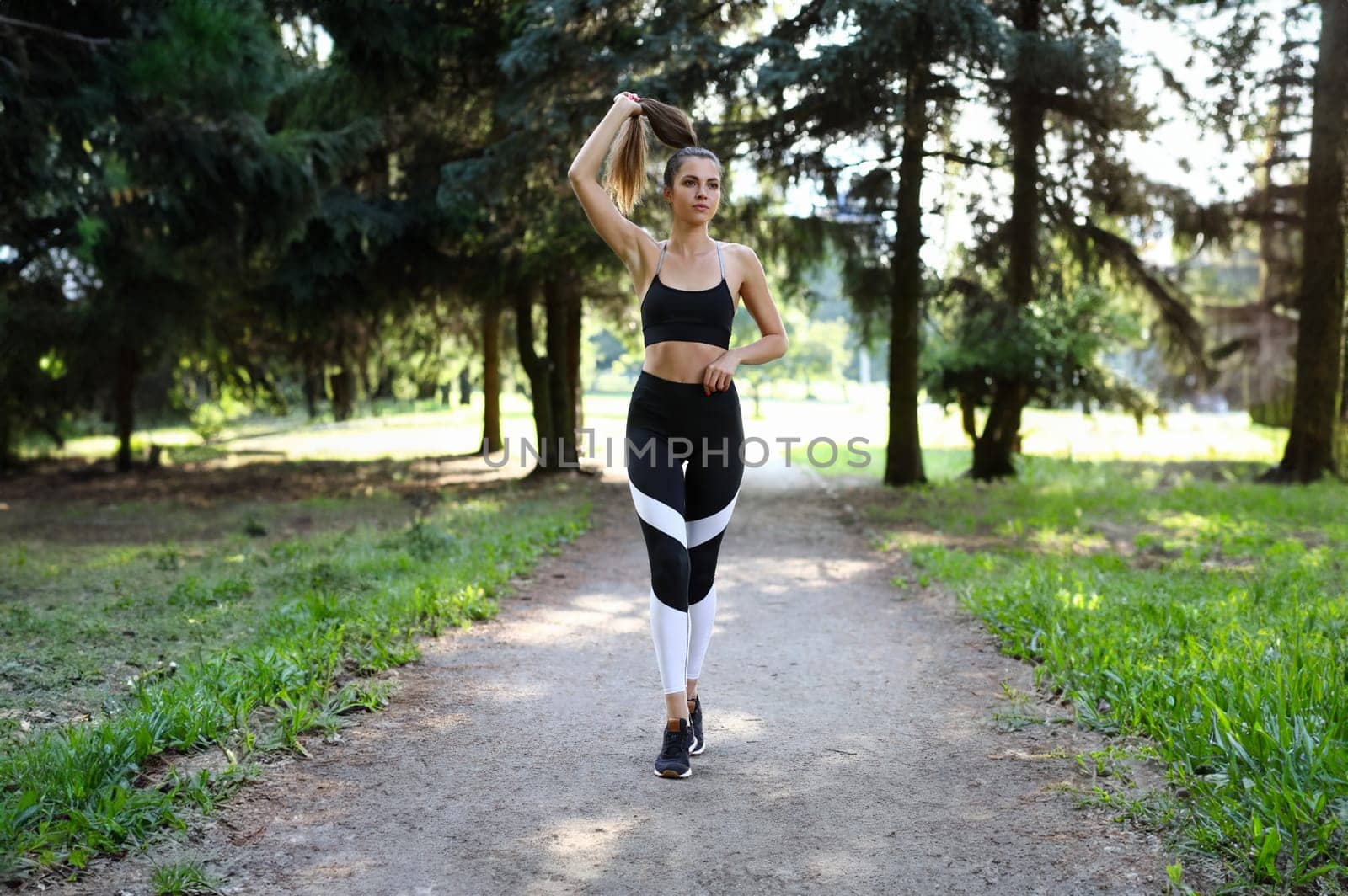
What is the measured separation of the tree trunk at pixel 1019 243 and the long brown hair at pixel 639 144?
10.6 metres

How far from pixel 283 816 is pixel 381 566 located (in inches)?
185

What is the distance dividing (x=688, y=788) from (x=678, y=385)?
59.2 inches

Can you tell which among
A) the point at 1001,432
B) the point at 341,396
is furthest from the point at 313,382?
the point at 1001,432

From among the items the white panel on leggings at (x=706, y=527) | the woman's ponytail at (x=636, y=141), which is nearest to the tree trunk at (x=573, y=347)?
the woman's ponytail at (x=636, y=141)

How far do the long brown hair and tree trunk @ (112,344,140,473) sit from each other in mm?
18293

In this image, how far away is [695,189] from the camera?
4160 millimetres

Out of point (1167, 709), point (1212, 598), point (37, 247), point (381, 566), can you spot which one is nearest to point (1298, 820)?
point (1167, 709)

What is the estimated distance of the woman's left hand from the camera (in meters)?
4.08

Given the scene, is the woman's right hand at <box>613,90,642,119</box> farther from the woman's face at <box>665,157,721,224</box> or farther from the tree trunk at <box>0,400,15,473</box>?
the tree trunk at <box>0,400,15,473</box>

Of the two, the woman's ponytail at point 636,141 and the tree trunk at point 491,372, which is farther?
the tree trunk at point 491,372

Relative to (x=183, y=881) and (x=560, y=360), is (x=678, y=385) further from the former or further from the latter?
(x=560, y=360)

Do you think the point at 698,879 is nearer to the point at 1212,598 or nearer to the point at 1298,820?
the point at 1298,820

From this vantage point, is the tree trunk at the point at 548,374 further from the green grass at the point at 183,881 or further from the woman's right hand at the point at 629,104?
the green grass at the point at 183,881

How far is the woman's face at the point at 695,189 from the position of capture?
4145 millimetres
